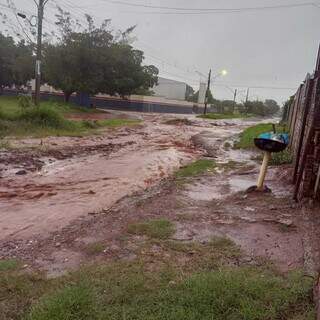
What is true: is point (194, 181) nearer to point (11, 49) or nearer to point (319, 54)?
point (319, 54)

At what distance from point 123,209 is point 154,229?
4.61ft

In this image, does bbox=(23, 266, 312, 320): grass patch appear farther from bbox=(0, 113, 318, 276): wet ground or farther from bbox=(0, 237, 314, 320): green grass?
bbox=(0, 113, 318, 276): wet ground

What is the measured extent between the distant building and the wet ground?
70917 millimetres

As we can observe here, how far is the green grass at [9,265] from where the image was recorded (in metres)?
3.88

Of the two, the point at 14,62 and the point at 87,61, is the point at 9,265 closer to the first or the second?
the point at 87,61

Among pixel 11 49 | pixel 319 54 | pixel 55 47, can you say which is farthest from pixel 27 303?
pixel 11 49

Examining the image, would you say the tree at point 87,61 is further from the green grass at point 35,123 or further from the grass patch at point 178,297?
the grass patch at point 178,297

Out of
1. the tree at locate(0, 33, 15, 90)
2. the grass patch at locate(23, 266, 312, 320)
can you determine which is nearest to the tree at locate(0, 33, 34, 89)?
the tree at locate(0, 33, 15, 90)

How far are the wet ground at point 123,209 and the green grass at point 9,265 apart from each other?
0.56ft

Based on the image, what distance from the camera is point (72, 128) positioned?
18625 mm

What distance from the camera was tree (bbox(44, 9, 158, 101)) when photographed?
116 feet

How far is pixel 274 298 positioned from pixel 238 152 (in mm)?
11722

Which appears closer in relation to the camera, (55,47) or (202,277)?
(202,277)

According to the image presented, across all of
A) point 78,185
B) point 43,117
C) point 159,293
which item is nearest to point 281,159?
point 78,185
